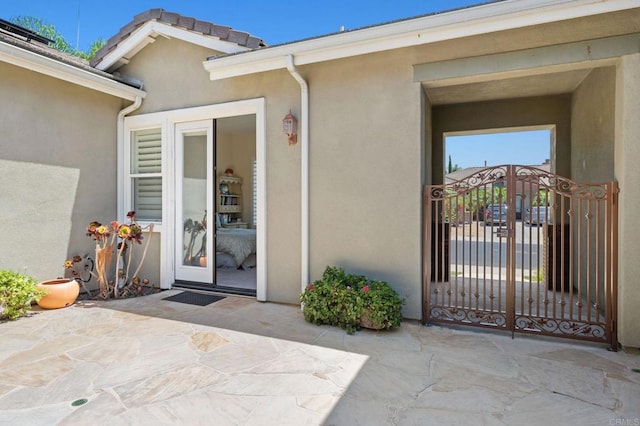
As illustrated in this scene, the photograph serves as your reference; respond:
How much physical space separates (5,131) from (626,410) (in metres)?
8.19

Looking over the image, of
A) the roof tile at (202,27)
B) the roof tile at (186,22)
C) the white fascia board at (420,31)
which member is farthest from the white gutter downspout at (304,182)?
the roof tile at (186,22)

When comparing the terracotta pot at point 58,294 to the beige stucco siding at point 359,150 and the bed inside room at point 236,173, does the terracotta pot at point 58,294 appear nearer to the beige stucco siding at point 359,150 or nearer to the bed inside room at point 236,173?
the beige stucco siding at point 359,150

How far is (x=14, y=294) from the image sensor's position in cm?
512

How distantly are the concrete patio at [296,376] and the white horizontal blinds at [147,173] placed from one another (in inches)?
106

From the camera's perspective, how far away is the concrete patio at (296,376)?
2.90 meters

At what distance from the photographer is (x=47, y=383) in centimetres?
339

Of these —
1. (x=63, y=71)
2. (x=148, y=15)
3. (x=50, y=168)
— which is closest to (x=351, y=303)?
(x=50, y=168)

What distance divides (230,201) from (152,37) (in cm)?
615

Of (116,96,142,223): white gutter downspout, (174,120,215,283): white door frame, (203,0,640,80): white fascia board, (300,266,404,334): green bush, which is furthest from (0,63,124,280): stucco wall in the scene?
(300,266,404,334): green bush

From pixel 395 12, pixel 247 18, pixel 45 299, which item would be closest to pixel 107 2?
pixel 247 18

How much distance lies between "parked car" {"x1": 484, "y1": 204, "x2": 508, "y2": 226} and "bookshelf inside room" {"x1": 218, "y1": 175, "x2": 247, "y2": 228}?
8295 mm

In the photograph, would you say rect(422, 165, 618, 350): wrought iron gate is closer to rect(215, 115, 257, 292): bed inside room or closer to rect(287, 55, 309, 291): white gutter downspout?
rect(287, 55, 309, 291): white gutter downspout

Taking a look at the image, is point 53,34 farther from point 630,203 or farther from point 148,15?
point 630,203

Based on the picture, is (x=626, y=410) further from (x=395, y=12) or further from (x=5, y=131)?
(x=395, y=12)
